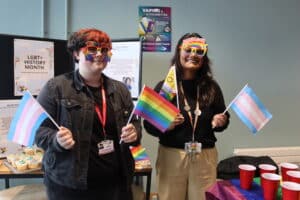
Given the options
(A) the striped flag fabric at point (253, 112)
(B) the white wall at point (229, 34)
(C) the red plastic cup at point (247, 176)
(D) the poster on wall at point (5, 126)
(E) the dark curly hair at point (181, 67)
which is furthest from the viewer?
(B) the white wall at point (229, 34)

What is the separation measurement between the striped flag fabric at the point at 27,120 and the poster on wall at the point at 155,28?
1700 mm

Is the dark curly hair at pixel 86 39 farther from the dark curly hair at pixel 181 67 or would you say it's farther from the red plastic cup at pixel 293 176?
the red plastic cup at pixel 293 176

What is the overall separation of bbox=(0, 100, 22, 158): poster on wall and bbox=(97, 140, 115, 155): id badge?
3.90 ft

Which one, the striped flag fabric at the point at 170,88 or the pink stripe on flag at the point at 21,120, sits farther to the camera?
the striped flag fabric at the point at 170,88

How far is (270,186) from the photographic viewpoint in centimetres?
121

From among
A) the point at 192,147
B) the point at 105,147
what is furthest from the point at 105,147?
the point at 192,147

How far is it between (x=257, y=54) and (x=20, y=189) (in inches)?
100

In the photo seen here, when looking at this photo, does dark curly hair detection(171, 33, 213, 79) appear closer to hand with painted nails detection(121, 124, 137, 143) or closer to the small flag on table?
the small flag on table

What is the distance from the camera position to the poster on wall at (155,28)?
2939 millimetres

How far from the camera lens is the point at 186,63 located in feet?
6.43

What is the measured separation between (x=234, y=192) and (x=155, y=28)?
1.98m

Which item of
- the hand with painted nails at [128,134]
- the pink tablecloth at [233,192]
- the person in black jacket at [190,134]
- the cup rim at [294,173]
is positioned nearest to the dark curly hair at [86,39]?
the hand with painted nails at [128,134]

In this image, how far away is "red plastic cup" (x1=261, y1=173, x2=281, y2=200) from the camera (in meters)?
1.21

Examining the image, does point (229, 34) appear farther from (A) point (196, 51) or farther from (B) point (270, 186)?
(B) point (270, 186)
